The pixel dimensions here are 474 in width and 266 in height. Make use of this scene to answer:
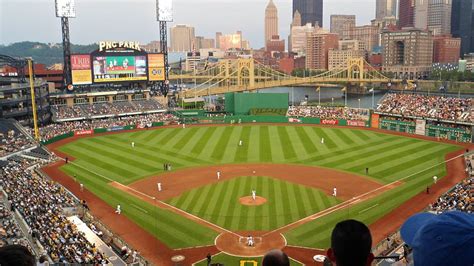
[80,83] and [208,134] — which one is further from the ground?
[80,83]

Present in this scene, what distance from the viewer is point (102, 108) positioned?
2803 inches

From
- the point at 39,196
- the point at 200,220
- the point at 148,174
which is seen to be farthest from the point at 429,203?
the point at 39,196

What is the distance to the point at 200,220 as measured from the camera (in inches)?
1072

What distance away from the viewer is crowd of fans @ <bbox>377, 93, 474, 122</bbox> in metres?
54.8

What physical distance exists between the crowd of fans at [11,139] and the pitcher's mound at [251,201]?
2501 cm

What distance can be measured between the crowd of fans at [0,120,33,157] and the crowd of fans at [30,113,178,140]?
4559 mm

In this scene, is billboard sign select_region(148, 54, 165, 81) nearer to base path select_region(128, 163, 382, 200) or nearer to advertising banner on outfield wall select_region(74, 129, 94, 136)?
advertising banner on outfield wall select_region(74, 129, 94, 136)

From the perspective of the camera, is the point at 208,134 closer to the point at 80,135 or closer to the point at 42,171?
the point at 80,135

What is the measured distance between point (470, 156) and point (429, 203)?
50.5ft

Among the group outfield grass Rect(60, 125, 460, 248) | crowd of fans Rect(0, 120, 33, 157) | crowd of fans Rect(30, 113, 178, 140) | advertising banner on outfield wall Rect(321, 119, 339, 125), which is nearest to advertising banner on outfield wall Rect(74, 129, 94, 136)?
crowd of fans Rect(30, 113, 178, 140)

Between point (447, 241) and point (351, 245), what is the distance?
801mm

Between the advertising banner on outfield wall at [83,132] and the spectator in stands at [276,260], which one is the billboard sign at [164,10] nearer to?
the advertising banner on outfield wall at [83,132]

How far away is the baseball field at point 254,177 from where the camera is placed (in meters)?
26.9

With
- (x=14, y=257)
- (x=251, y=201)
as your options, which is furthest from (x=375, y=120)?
(x=14, y=257)
